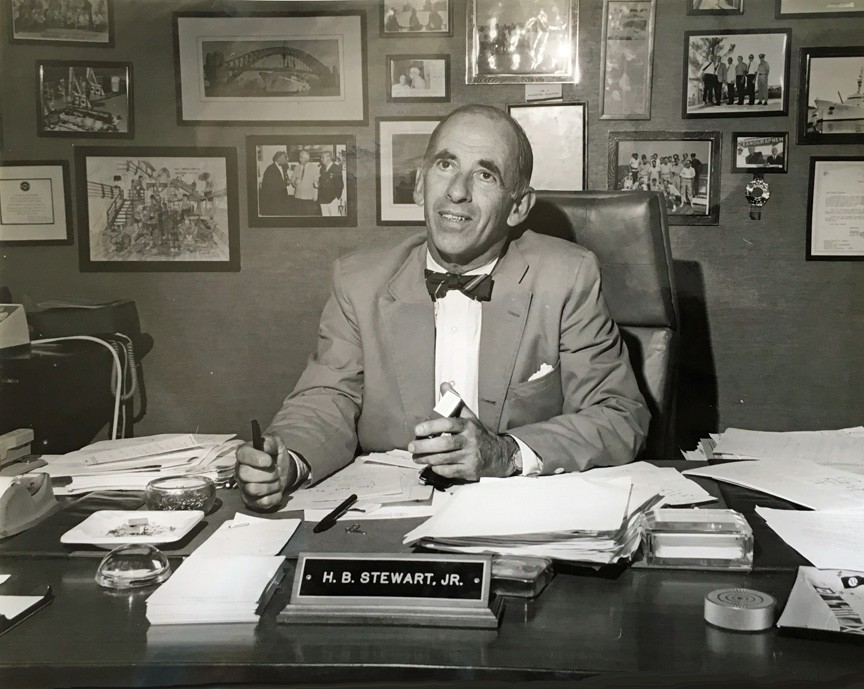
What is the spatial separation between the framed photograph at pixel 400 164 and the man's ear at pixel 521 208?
29.1 inches

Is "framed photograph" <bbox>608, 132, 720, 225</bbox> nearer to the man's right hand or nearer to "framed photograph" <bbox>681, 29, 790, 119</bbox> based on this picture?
"framed photograph" <bbox>681, 29, 790, 119</bbox>

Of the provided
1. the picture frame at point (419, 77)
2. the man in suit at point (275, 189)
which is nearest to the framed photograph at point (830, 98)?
the picture frame at point (419, 77)

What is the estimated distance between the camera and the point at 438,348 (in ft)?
5.82

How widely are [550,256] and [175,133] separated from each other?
1384 mm

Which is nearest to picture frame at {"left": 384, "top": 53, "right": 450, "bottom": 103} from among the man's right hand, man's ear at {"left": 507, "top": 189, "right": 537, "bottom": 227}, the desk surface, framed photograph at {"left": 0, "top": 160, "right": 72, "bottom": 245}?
man's ear at {"left": 507, "top": 189, "right": 537, "bottom": 227}

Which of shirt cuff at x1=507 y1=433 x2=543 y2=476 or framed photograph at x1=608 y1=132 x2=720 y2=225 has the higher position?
framed photograph at x1=608 y1=132 x2=720 y2=225

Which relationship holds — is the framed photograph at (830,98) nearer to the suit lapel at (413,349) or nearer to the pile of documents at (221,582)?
the suit lapel at (413,349)

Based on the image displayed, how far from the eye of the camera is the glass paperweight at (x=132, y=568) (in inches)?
33.9

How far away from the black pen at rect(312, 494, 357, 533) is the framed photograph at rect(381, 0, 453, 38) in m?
1.69

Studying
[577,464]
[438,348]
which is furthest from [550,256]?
[577,464]

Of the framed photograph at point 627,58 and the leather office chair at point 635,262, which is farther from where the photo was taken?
the framed photograph at point 627,58

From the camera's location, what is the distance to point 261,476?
1.13 meters

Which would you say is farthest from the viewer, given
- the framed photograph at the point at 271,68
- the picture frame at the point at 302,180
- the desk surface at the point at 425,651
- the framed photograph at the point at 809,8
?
the picture frame at the point at 302,180

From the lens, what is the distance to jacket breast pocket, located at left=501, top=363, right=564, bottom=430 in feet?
5.37
